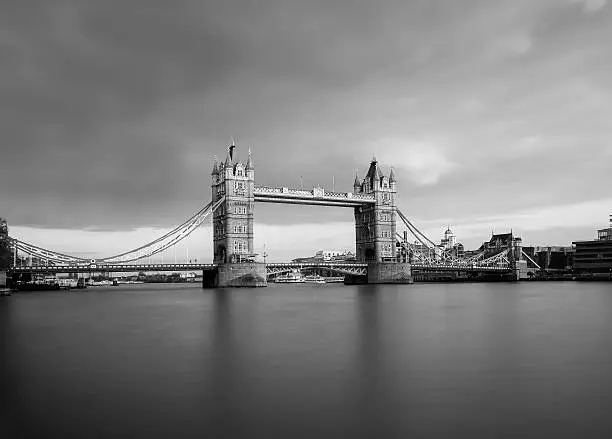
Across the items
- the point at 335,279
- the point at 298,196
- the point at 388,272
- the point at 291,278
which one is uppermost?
the point at 298,196

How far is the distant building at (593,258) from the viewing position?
115 metres

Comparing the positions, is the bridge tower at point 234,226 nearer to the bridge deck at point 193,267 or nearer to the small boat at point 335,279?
the bridge deck at point 193,267

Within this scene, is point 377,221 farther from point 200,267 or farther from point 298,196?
point 200,267

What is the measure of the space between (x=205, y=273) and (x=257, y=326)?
53.3 metres

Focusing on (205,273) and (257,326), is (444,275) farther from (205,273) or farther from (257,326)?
(257,326)

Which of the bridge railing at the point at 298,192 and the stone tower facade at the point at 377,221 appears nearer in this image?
the bridge railing at the point at 298,192

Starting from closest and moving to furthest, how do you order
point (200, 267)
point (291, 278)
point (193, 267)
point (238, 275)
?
point (193, 267) → point (200, 267) → point (238, 275) → point (291, 278)

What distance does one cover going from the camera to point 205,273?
82.2 metres

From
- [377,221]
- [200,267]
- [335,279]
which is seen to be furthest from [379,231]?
[335,279]

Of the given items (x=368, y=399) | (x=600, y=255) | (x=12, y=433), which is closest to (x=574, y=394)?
(x=368, y=399)

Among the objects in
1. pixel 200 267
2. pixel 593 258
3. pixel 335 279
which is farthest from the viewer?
pixel 335 279

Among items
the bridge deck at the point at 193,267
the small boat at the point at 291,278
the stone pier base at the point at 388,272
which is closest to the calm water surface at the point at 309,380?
the bridge deck at the point at 193,267

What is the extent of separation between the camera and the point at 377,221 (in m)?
94.6

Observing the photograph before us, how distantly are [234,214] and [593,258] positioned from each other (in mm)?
77766
